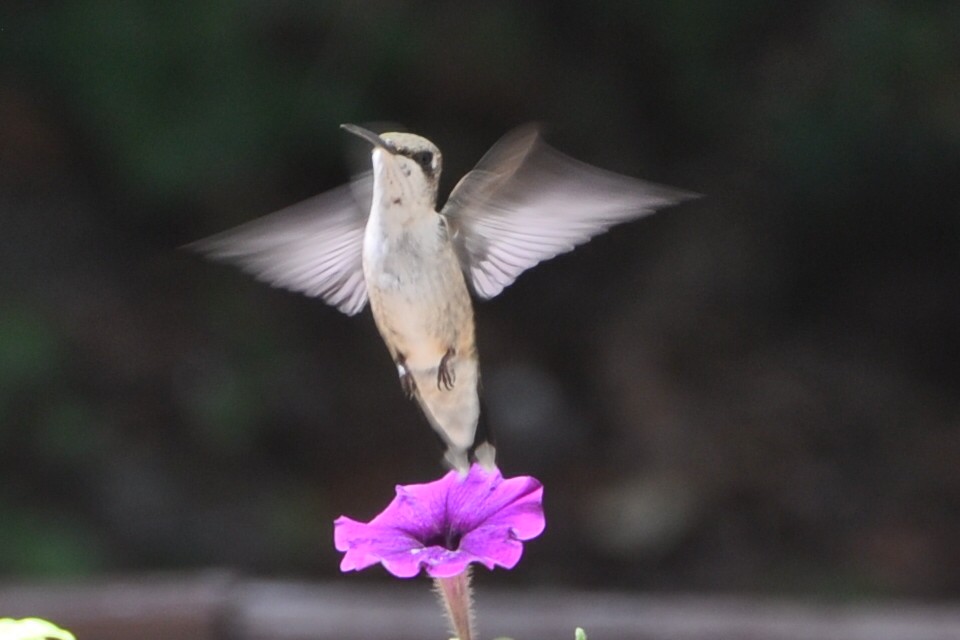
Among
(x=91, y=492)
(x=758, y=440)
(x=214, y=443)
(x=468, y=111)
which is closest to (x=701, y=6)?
(x=468, y=111)

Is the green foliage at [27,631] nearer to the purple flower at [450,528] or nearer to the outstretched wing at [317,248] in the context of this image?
the purple flower at [450,528]

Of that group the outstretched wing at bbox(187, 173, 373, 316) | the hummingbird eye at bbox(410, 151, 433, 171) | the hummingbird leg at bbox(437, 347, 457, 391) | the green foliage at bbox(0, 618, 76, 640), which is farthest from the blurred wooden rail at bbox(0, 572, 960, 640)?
the green foliage at bbox(0, 618, 76, 640)

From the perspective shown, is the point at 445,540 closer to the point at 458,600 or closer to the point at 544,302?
the point at 458,600

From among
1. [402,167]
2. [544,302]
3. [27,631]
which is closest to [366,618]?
[402,167]

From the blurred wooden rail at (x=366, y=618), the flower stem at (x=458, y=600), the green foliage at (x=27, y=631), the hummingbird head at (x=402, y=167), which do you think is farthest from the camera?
the blurred wooden rail at (x=366, y=618)

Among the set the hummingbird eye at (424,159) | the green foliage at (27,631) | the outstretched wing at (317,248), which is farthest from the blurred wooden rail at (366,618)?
the green foliage at (27,631)

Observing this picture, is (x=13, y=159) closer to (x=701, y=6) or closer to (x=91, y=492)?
(x=91, y=492)

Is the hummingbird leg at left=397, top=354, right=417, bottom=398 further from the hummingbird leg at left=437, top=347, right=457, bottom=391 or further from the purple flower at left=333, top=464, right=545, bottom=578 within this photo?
the purple flower at left=333, top=464, right=545, bottom=578
